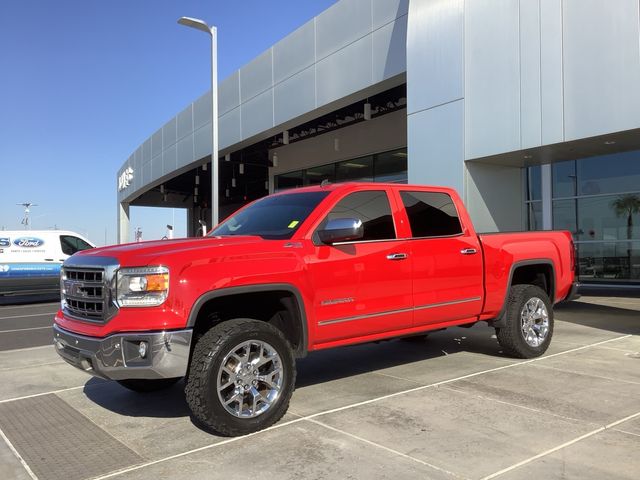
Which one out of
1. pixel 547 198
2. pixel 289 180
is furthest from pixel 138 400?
pixel 289 180

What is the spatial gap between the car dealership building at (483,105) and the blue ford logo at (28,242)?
16.5ft

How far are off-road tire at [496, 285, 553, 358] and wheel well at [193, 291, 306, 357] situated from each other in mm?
2914

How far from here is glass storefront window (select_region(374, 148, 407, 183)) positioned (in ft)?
65.4

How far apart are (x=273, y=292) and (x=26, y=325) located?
8490 millimetres

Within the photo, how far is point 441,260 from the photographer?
18.8ft

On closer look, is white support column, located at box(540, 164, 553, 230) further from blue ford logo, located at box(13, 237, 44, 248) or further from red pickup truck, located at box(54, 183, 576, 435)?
blue ford logo, located at box(13, 237, 44, 248)

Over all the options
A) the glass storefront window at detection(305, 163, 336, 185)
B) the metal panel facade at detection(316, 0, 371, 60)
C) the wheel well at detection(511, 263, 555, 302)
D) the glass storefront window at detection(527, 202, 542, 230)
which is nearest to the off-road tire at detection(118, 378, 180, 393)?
the wheel well at detection(511, 263, 555, 302)

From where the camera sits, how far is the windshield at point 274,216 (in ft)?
16.6

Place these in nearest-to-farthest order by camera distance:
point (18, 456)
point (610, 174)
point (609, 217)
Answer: point (18, 456), point (610, 174), point (609, 217)

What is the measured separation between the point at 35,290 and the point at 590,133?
14052 millimetres

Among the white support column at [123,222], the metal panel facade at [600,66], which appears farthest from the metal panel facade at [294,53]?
the white support column at [123,222]

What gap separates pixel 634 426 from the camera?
14.3 ft

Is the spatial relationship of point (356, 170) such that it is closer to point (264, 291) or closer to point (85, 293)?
point (264, 291)

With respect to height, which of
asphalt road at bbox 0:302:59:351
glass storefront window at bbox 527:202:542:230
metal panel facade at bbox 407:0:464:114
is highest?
metal panel facade at bbox 407:0:464:114
